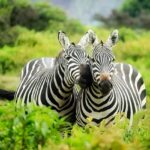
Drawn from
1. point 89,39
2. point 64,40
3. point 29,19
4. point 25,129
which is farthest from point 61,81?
point 29,19

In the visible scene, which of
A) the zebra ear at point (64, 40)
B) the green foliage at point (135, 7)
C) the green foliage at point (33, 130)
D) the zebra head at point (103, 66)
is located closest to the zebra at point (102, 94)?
the zebra head at point (103, 66)

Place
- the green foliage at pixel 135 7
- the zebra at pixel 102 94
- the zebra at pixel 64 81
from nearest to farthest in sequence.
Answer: the zebra at pixel 102 94, the zebra at pixel 64 81, the green foliage at pixel 135 7

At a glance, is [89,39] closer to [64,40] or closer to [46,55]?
[64,40]

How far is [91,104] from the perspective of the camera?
909 cm

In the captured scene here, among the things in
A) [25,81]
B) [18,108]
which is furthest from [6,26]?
[18,108]

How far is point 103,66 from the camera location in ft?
28.6

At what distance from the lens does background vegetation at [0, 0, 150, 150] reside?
5067 mm

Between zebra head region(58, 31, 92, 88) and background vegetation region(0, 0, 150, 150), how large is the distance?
3.09 ft

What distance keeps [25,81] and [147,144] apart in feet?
18.9

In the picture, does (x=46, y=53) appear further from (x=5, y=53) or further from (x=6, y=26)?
(x=6, y=26)

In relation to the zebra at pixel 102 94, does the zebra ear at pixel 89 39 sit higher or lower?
higher

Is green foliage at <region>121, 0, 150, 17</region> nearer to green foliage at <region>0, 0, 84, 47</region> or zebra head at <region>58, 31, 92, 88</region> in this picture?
green foliage at <region>0, 0, 84, 47</region>

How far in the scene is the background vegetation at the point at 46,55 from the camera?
16.6 ft

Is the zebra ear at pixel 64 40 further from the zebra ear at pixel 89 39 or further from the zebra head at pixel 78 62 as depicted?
the zebra ear at pixel 89 39
